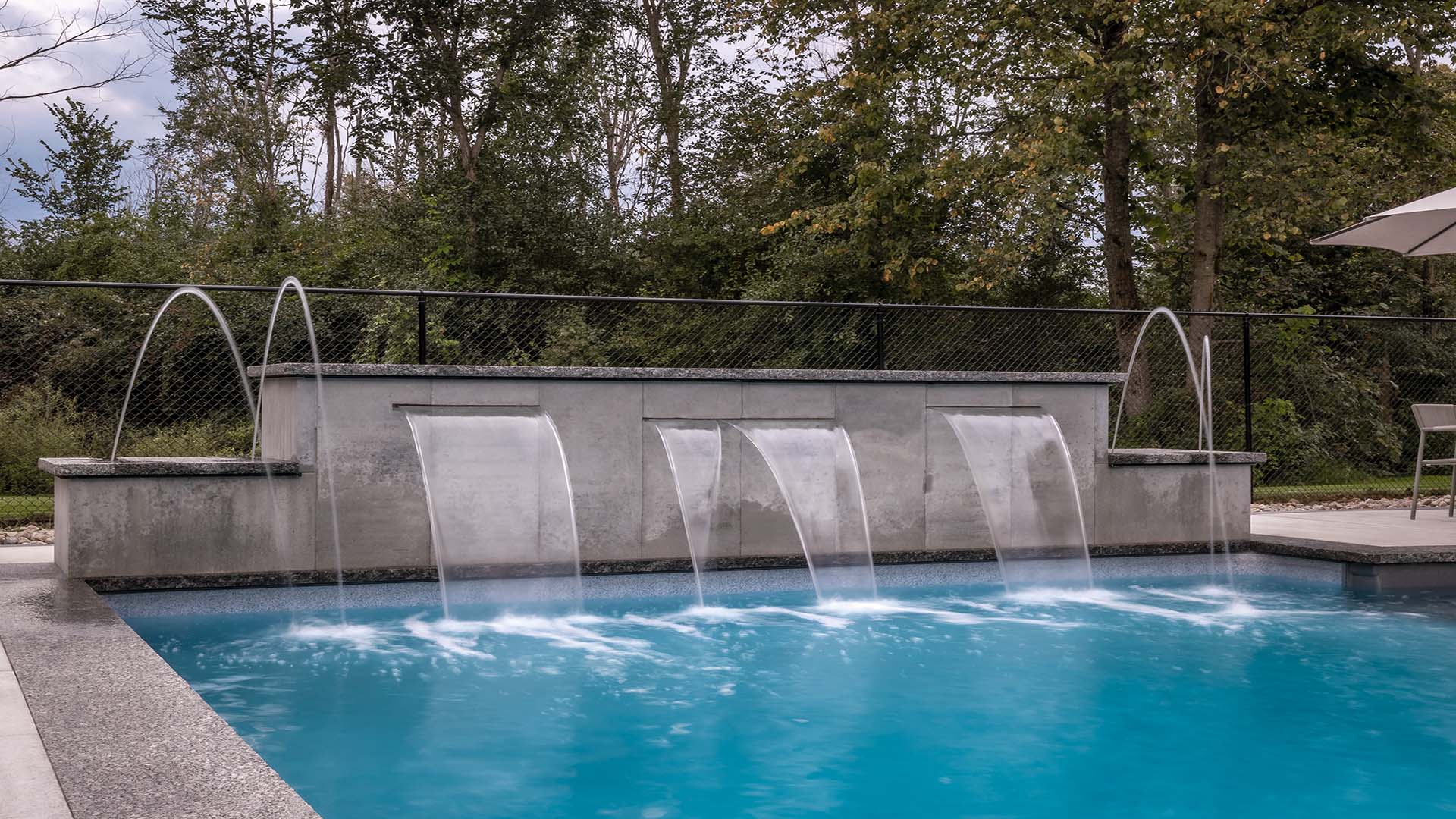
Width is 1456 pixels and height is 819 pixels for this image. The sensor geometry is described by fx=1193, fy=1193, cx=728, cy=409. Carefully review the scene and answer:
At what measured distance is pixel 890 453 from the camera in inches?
332

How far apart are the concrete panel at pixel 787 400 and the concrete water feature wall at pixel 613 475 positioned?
0.01 m

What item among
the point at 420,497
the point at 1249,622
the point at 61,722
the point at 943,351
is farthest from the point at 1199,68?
the point at 61,722

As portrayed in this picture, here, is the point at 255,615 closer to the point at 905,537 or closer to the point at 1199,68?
the point at 905,537

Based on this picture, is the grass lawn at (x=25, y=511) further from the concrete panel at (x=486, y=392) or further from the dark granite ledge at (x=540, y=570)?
the concrete panel at (x=486, y=392)

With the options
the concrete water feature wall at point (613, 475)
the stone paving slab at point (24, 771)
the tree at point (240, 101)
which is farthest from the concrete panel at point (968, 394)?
the tree at point (240, 101)

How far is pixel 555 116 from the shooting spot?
2200 cm

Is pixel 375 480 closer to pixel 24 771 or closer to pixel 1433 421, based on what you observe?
pixel 24 771

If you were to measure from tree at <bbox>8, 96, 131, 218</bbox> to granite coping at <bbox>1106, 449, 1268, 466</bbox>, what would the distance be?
2619 cm

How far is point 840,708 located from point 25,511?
8253 mm

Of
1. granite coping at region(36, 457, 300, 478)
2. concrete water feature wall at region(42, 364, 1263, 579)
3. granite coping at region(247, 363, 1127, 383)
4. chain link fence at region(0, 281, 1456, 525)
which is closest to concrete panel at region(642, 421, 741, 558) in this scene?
concrete water feature wall at region(42, 364, 1263, 579)

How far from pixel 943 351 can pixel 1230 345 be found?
4.73 metres

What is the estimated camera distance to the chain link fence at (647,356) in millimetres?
12484

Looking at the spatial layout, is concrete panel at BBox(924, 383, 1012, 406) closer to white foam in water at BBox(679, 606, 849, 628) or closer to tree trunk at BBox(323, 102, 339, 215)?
white foam in water at BBox(679, 606, 849, 628)

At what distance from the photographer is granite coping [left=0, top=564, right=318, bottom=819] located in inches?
104
